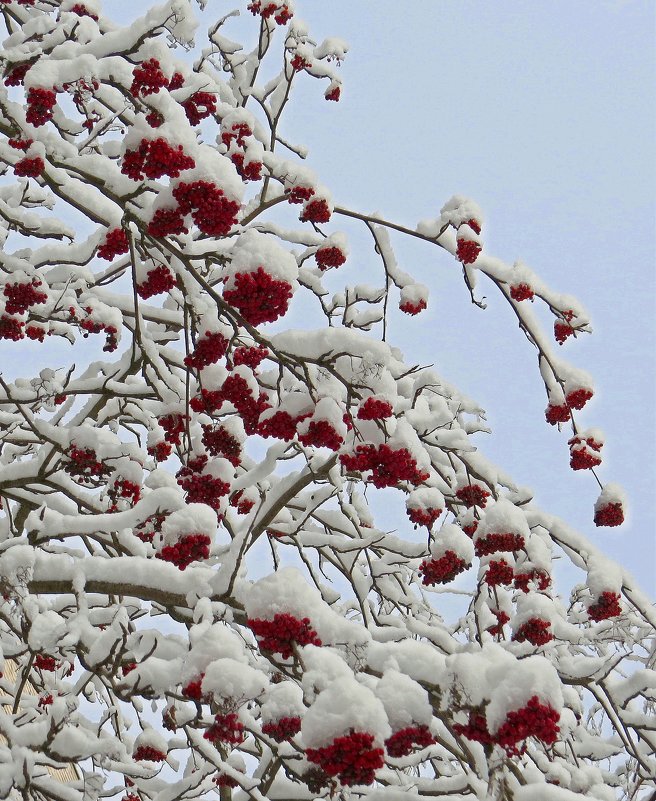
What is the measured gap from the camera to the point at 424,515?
155 inches

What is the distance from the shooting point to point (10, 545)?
3105 millimetres

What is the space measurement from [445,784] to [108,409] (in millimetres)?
2968

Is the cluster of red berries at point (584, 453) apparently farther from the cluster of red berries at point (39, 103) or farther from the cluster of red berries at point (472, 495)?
the cluster of red berries at point (39, 103)

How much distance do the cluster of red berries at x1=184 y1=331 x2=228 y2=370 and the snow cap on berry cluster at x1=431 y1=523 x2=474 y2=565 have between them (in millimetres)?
1346

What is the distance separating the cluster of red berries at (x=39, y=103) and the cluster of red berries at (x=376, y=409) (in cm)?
150

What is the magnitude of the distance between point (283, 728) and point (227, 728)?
0.47ft

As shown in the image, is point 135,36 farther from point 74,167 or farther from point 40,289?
point 40,289

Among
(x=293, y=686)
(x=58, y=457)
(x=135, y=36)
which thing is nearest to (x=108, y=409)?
(x=58, y=457)

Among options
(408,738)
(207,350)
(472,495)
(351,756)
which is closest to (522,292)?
(472,495)

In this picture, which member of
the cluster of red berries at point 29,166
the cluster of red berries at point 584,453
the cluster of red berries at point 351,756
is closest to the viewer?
the cluster of red berries at point 351,756

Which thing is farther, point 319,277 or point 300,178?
point 319,277

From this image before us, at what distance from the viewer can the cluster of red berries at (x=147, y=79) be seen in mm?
3145

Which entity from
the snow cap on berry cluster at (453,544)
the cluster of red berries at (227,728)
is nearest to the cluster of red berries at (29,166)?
the cluster of red berries at (227,728)

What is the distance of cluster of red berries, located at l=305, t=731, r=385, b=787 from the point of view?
6.51 ft
